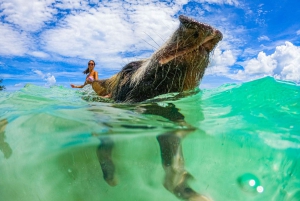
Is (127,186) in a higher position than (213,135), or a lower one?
lower

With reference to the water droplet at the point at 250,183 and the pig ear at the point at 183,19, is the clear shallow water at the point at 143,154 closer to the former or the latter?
the water droplet at the point at 250,183

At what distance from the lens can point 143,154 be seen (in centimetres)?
494

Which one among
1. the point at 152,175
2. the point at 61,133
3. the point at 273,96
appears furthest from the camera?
the point at 273,96

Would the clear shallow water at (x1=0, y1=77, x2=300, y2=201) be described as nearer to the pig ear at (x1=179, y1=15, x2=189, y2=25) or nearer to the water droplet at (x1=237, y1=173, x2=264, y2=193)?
the water droplet at (x1=237, y1=173, x2=264, y2=193)

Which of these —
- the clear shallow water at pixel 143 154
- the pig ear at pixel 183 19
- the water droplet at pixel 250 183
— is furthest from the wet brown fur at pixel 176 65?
the water droplet at pixel 250 183

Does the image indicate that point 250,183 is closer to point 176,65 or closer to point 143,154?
point 143,154

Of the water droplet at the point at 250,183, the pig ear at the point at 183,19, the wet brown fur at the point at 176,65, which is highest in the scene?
the pig ear at the point at 183,19

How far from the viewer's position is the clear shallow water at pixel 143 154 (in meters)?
4.55

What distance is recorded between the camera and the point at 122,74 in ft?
17.4

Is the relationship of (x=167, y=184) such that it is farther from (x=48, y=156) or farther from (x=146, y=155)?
(x=48, y=156)

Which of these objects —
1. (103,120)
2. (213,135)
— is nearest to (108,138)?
(103,120)

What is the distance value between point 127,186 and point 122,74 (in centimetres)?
197

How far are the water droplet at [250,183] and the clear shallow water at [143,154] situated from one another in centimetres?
1

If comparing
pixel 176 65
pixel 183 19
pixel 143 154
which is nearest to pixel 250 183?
pixel 143 154
